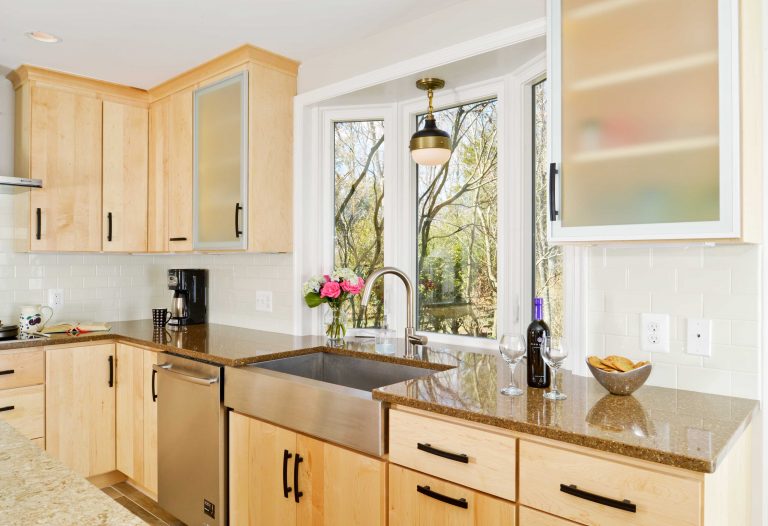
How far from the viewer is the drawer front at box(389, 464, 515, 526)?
1.43 m

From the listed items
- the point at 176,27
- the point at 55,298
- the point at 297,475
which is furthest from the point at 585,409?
the point at 55,298

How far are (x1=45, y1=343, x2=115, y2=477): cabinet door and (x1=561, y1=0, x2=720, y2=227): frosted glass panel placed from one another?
2.63 metres

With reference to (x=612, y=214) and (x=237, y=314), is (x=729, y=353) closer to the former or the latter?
(x=612, y=214)

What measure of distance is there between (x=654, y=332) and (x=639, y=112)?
0.72 metres

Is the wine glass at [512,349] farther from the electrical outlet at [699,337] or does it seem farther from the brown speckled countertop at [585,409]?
the electrical outlet at [699,337]

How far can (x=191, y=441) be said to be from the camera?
8.17 ft

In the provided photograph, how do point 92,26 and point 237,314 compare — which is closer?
point 92,26

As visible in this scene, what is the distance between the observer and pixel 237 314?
3334 millimetres

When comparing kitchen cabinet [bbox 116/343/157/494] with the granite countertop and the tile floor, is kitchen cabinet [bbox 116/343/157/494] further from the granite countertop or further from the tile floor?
the granite countertop

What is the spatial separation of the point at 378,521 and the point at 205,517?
1.11 metres

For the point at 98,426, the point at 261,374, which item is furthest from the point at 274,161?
the point at 98,426

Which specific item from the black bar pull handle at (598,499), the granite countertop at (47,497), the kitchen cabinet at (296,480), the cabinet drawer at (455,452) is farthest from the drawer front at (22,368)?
the black bar pull handle at (598,499)

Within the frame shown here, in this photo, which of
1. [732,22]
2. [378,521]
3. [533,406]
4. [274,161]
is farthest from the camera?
[274,161]

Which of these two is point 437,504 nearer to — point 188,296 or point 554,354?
point 554,354
